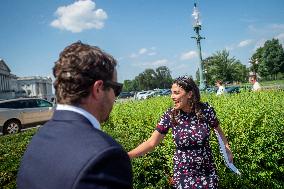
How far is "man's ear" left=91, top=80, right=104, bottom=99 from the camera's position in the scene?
1619mm

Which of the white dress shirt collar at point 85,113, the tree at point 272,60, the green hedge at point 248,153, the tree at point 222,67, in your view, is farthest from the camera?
the tree at point 272,60

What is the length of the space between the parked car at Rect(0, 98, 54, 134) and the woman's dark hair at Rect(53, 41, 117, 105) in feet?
54.3

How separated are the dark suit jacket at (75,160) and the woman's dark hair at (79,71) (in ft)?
0.35

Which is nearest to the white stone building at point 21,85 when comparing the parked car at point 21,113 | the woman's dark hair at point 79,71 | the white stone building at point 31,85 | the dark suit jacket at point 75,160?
the white stone building at point 31,85

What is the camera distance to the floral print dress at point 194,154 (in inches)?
144

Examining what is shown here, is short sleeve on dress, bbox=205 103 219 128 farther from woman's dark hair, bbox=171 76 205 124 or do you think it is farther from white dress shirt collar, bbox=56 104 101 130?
white dress shirt collar, bbox=56 104 101 130

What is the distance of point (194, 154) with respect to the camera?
3.67 metres

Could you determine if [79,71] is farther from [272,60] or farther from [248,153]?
[272,60]

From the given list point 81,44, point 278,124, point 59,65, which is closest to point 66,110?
point 59,65

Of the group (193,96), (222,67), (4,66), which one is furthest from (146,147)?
(4,66)

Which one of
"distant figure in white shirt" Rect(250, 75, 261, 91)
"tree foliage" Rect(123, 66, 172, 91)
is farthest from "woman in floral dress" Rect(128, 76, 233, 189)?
"tree foliage" Rect(123, 66, 172, 91)

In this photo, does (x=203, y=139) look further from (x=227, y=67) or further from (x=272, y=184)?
(x=227, y=67)

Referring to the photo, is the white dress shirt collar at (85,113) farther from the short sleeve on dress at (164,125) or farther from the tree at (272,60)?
the tree at (272,60)

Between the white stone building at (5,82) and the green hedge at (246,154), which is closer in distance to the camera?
the green hedge at (246,154)
